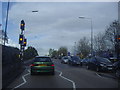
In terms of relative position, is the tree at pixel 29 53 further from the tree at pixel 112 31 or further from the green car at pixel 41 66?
the green car at pixel 41 66

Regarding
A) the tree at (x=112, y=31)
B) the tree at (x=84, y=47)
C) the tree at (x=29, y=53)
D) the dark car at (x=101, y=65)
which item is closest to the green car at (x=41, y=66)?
the dark car at (x=101, y=65)

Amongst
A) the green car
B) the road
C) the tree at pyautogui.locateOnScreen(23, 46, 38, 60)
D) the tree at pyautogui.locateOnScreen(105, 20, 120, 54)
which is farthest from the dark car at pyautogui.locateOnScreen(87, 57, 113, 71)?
the tree at pyautogui.locateOnScreen(23, 46, 38, 60)

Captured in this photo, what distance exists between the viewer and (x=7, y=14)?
59.9 feet

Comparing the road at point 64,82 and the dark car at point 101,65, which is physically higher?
the dark car at point 101,65

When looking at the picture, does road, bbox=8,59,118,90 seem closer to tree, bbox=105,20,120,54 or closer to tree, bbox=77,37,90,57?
tree, bbox=105,20,120,54

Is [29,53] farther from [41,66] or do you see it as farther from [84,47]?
[41,66]

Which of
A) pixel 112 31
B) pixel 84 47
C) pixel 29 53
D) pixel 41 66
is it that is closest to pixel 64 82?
pixel 41 66

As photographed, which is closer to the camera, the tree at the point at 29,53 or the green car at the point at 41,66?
the green car at the point at 41,66

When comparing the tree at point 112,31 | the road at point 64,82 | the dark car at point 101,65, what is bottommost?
the road at point 64,82

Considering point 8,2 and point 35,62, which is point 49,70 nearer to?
point 35,62

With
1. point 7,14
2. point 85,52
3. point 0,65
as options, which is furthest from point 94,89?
point 85,52

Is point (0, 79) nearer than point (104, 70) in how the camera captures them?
Yes

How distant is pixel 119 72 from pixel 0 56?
28.3ft

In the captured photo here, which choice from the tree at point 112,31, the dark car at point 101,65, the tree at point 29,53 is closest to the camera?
the dark car at point 101,65
